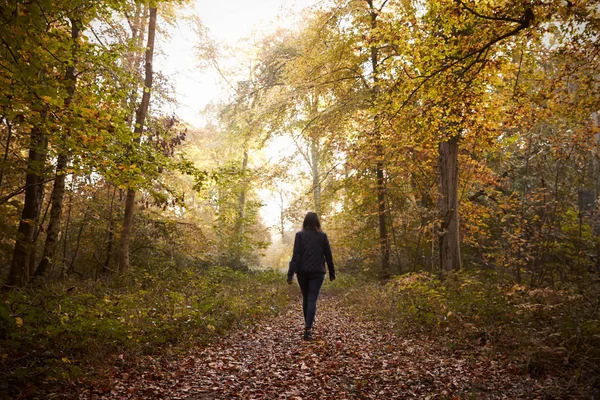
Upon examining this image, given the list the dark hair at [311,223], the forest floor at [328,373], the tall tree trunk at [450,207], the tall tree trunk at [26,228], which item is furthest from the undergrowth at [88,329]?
the tall tree trunk at [450,207]

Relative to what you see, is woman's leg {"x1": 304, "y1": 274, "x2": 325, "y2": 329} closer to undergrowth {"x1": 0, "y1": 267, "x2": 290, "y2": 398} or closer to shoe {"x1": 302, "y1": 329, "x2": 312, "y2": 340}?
shoe {"x1": 302, "y1": 329, "x2": 312, "y2": 340}

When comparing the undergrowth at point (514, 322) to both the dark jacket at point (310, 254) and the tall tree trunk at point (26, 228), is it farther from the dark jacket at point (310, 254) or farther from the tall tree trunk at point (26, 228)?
the tall tree trunk at point (26, 228)

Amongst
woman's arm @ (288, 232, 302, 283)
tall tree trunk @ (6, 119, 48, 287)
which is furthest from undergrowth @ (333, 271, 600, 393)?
tall tree trunk @ (6, 119, 48, 287)

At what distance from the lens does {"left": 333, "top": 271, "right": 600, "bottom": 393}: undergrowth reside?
4.68m

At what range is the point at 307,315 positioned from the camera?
707 cm

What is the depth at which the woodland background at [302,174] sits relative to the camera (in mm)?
4988

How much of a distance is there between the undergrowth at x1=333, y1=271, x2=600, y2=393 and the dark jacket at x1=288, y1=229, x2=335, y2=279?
2101mm

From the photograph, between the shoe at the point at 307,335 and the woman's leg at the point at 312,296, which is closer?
the shoe at the point at 307,335

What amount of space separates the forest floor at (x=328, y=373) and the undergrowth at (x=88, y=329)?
0.36m

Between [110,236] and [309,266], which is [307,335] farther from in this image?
[110,236]

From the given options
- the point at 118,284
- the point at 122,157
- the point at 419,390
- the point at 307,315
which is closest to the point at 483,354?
the point at 419,390

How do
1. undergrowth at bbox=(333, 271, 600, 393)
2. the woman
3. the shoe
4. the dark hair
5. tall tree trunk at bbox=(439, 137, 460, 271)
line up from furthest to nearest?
1. tall tree trunk at bbox=(439, 137, 460, 271)
2. the dark hair
3. the woman
4. the shoe
5. undergrowth at bbox=(333, 271, 600, 393)

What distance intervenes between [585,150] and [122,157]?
10.3 metres

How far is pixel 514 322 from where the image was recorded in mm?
6152
